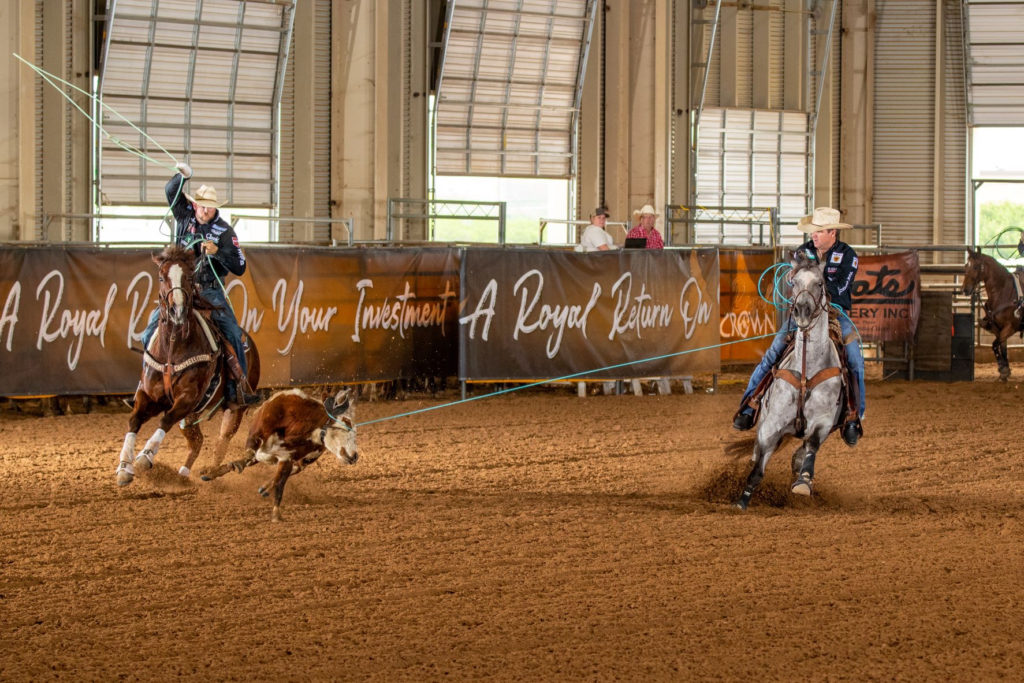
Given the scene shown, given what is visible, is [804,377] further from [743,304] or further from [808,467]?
[743,304]

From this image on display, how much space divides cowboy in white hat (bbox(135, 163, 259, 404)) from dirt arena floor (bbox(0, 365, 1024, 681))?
2.92 feet

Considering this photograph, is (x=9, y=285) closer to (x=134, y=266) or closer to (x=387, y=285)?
(x=134, y=266)

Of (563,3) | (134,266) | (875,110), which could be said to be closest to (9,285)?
(134,266)

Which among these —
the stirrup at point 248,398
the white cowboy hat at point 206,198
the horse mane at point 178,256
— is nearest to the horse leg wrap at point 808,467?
the stirrup at point 248,398

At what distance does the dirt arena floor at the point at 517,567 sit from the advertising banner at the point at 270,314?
5.47 feet

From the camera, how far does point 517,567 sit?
7.25m

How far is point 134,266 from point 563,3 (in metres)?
12.6

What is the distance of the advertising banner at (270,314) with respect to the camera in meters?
13.7

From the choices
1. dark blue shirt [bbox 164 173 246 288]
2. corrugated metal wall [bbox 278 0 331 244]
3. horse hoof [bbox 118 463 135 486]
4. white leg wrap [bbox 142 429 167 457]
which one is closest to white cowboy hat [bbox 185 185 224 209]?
dark blue shirt [bbox 164 173 246 288]

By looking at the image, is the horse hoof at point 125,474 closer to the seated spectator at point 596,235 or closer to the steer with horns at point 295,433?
the steer with horns at point 295,433

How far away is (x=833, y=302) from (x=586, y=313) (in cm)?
701

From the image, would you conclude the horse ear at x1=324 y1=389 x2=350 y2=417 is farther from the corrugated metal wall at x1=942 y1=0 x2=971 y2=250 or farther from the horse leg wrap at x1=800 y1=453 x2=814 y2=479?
the corrugated metal wall at x1=942 y1=0 x2=971 y2=250

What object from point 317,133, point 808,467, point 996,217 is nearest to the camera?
point 808,467

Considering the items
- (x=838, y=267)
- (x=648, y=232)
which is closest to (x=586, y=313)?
(x=648, y=232)
